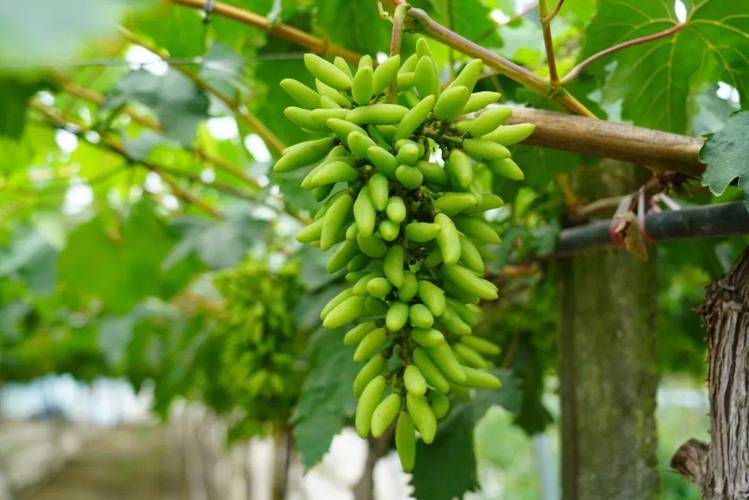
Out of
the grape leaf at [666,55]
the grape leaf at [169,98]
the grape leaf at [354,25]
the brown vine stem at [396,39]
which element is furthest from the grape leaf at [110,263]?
the brown vine stem at [396,39]

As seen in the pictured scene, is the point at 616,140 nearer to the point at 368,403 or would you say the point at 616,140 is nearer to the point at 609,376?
the point at 368,403

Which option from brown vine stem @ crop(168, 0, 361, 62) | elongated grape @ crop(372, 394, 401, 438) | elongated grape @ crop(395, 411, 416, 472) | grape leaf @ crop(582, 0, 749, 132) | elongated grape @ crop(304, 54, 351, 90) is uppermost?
brown vine stem @ crop(168, 0, 361, 62)

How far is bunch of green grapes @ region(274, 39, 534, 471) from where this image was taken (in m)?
0.58

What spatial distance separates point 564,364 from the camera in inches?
47.6

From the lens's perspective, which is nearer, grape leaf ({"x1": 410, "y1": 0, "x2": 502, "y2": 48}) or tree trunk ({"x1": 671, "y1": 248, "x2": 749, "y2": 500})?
tree trunk ({"x1": 671, "y1": 248, "x2": 749, "y2": 500})

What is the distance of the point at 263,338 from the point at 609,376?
0.68 m

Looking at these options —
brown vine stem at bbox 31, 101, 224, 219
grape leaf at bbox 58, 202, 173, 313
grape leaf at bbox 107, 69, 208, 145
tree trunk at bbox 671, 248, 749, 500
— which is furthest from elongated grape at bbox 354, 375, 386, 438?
grape leaf at bbox 58, 202, 173, 313

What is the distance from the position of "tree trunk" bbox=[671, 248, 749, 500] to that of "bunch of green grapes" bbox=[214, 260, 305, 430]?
0.91m

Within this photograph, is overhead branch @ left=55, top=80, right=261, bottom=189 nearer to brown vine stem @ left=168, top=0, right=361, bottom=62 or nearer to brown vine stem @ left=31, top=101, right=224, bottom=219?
brown vine stem @ left=31, top=101, right=224, bottom=219

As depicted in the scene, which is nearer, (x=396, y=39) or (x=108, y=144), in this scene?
(x=396, y=39)

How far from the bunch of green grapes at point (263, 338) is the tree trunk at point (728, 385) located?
2.98ft

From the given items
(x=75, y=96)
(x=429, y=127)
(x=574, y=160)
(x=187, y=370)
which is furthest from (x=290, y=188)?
(x=187, y=370)

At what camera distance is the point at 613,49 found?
804 mm

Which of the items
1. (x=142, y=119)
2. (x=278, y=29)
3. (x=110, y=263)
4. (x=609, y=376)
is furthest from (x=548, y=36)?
(x=110, y=263)
